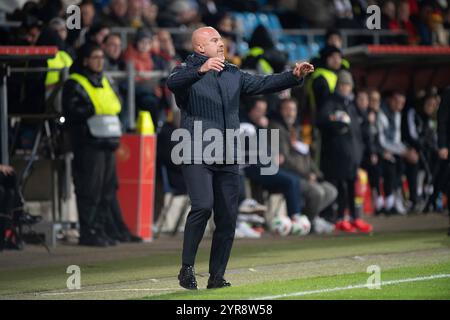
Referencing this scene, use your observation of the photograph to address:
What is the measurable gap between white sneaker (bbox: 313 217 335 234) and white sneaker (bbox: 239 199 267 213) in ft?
2.54

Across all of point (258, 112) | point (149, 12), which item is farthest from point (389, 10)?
point (258, 112)

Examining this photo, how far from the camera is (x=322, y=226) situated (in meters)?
20.0

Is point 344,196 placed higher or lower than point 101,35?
lower

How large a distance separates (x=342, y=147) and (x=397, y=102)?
3852 mm

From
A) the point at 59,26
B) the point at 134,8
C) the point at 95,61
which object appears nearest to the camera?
the point at 95,61

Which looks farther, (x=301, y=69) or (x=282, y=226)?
(x=282, y=226)

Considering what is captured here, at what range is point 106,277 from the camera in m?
13.6

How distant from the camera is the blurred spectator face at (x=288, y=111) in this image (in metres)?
20.1

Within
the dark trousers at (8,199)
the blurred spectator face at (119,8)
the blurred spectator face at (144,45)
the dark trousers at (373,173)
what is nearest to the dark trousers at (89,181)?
the dark trousers at (8,199)

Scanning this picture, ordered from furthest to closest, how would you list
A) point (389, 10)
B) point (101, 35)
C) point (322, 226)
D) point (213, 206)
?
point (389, 10) < point (322, 226) < point (101, 35) < point (213, 206)

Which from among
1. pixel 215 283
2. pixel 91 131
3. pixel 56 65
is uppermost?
pixel 56 65

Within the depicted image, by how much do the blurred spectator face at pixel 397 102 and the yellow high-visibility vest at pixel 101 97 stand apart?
7478 millimetres

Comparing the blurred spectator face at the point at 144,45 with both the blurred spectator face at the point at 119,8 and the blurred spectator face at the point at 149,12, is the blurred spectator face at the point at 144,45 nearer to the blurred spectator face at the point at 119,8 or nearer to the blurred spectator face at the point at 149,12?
the blurred spectator face at the point at 119,8

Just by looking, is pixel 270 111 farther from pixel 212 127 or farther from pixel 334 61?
pixel 212 127
